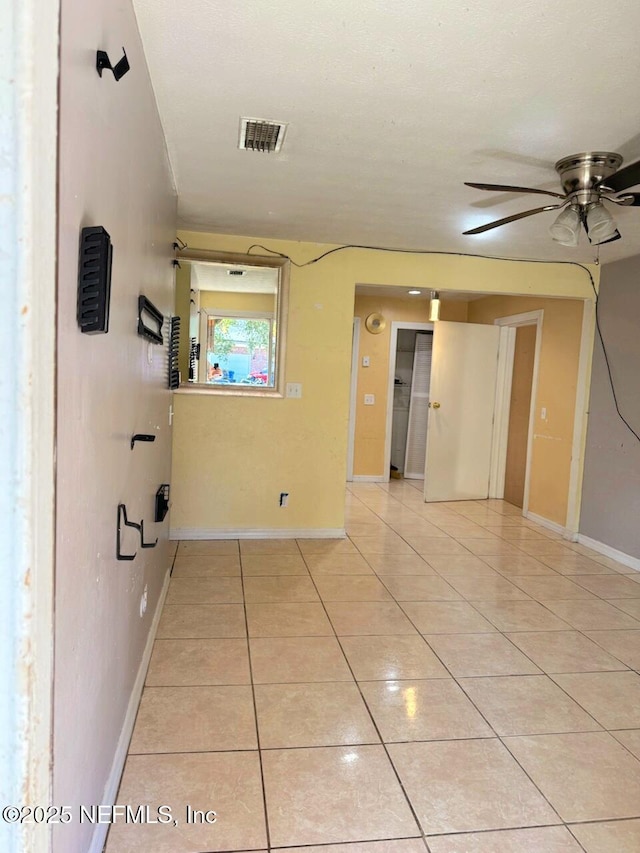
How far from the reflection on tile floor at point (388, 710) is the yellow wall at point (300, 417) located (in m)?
0.54

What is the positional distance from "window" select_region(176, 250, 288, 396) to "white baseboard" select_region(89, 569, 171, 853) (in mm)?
2002

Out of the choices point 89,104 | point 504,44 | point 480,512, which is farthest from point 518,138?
point 480,512

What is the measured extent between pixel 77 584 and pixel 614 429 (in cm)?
413

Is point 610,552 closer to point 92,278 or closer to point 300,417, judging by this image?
point 300,417

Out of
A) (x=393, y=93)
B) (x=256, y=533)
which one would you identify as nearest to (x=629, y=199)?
(x=393, y=93)

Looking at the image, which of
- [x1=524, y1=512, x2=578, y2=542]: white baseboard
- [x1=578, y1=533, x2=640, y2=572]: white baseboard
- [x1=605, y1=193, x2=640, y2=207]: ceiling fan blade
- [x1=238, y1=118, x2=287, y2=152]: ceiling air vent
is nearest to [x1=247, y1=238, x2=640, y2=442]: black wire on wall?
[x1=578, y1=533, x2=640, y2=572]: white baseboard

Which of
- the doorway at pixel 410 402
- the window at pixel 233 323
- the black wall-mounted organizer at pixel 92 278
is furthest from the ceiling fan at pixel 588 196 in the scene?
the doorway at pixel 410 402

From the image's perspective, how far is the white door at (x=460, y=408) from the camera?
5676 mm

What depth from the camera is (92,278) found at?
1.00 m

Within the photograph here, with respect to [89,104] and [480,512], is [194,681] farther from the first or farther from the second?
[480,512]

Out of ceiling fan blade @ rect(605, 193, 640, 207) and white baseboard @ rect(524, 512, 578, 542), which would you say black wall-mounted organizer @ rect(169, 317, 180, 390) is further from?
white baseboard @ rect(524, 512, 578, 542)

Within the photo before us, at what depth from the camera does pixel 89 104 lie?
3.40 ft

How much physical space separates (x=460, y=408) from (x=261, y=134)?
4.03 m

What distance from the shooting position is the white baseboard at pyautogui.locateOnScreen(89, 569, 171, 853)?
1396 mm
